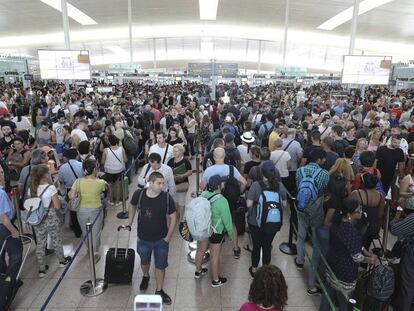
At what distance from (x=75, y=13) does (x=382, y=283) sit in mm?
24575

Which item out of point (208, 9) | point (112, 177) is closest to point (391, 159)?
point (112, 177)

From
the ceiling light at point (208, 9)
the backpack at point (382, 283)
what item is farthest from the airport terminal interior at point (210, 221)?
the ceiling light at point (208, 9)

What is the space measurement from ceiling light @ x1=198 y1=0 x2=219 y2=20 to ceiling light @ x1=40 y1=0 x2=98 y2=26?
794 centimetres

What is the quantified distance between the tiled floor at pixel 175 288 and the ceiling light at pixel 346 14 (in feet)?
57.9

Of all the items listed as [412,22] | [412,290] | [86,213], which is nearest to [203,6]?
[412,22]

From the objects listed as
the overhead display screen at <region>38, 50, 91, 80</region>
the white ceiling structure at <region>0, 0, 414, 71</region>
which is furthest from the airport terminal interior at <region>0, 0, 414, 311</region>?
the white ceiling structure at <region>0, 0, 414, 71</region>

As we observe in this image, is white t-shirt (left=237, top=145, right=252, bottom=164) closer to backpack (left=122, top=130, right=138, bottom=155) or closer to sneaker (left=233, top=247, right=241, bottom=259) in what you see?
sneaker (left=233, top=247, right=241, bottom=259)

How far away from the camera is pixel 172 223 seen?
3.71 metres

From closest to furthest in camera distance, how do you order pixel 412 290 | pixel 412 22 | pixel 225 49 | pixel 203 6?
pixel 412 290 → pixel 412 22 → pixel 203 6 → pixel 225 49

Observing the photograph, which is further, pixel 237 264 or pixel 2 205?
pixel 237 264

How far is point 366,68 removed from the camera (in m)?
13.3

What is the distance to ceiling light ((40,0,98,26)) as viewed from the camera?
19398 millimetres

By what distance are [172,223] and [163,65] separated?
4487cm

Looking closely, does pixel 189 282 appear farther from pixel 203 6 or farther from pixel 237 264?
pixel 203 6
